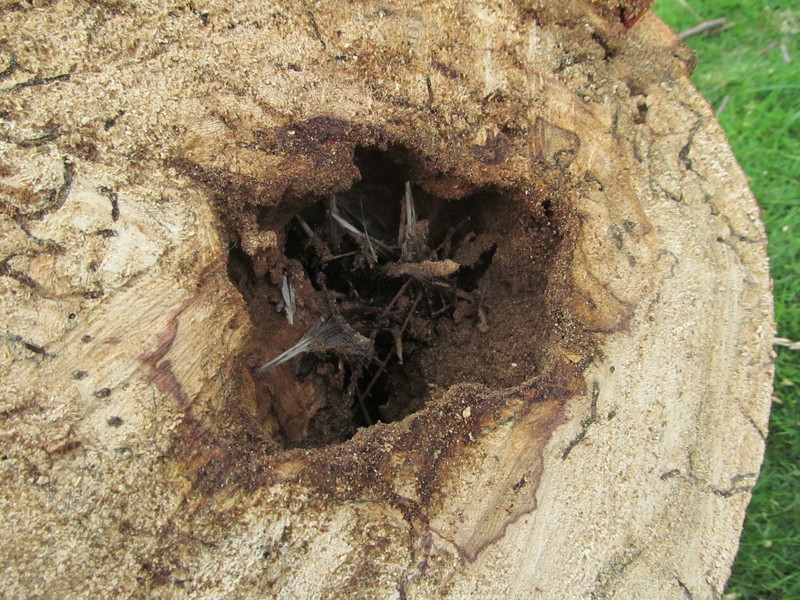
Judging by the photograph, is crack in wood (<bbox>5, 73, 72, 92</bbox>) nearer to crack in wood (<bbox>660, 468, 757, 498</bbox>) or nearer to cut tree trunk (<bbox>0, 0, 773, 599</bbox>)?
cut tree trunk (<bbox>0, 0, 773, 599</bbox>)

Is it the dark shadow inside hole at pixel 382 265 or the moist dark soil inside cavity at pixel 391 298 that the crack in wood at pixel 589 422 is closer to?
the moist dark soil inside cavity at pixel 391 298

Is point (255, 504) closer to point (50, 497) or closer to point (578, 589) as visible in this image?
point (50, 497)

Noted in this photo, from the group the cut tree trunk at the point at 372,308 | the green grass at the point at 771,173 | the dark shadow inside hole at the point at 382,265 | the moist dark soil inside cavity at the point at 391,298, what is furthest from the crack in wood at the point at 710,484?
the green grass at the point at 771,173

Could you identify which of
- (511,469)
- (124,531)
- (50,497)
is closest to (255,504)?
(124,531)

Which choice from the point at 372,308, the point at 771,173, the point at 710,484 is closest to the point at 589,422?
the point at 710,484

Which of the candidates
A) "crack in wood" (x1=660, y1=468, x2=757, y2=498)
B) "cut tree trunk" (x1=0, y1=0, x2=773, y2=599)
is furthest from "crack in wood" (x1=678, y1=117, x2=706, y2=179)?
"crack in wood" (x1=660, y1=468, x2=757, y2=498)
